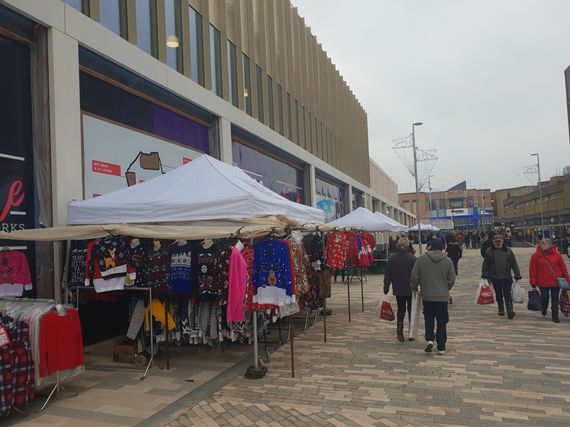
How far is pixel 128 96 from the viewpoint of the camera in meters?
9.73

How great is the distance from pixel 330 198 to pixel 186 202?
2139 cm

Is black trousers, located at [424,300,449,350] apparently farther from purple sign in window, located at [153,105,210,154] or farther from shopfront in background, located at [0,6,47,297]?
purple sign in window, located at [153,105,210,154]

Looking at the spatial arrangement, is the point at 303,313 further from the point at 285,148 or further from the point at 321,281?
the point at 285,148

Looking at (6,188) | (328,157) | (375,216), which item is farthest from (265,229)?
(328,157)

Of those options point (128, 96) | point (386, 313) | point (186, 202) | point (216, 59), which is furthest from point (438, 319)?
point (216, 59)

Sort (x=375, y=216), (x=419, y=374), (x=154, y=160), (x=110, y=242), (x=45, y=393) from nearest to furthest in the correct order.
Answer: (x=45, y=393), (x=419, y=374), (x=110, y=242), (x=154, y=160), (x=375, y=216)

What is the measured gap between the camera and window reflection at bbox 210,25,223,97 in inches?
541

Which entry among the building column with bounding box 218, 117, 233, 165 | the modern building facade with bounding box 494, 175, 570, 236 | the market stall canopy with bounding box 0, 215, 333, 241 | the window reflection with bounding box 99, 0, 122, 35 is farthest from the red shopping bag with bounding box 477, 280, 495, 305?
the modern building facade with bounding box 494, 175, 570, 236

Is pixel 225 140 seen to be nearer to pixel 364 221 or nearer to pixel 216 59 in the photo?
pixel 216 59

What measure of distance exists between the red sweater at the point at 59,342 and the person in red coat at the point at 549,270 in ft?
26.5

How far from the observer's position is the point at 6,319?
16.0 feet

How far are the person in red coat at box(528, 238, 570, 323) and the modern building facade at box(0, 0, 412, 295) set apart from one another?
8.09m

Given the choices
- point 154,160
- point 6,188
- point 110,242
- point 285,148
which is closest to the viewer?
point 110,242

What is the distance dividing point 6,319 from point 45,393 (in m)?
1.14
